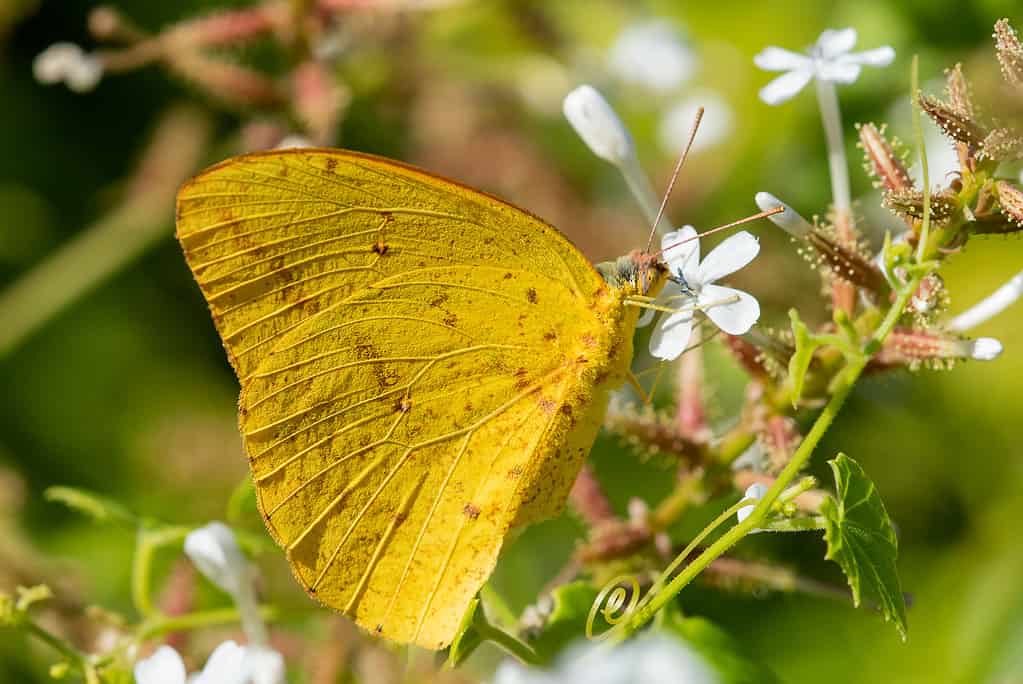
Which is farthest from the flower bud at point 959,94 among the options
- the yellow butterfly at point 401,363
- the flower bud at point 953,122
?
the yellow butterfly at point 401,363

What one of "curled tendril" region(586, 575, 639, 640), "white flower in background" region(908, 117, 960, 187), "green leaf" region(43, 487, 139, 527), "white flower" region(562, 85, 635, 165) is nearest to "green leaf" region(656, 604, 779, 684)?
"curled tendril" region(586, 575, 639, 640)

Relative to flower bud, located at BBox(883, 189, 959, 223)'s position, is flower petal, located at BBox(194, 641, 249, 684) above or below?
below

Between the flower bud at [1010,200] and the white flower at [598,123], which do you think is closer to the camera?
the flower bud at [1010,200]

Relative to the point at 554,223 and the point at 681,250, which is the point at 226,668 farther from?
the point at 554,223

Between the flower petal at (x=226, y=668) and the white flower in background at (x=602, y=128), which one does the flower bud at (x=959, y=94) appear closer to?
the white flower in background at (x=602, y=128)

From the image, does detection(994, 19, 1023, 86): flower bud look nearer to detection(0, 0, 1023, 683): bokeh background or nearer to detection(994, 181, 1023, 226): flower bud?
detection(994, 181, 1023, 226): flower bud

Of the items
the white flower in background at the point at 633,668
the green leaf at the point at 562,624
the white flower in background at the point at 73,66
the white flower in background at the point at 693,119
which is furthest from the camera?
the white flower in background at the point at 693,119
